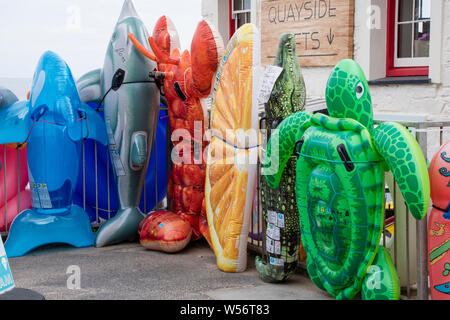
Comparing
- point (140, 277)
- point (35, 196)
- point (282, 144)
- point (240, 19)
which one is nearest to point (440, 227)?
point (282, 144)

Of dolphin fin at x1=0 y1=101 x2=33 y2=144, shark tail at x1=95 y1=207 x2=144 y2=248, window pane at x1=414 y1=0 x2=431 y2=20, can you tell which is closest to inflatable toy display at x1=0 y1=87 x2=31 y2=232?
dolphin fin at x1=0 y1=101 x2=33 y2=144

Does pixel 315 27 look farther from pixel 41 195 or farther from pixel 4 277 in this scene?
pixel 4 277

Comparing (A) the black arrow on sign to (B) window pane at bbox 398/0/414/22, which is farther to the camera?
(A) the black arrow on sign

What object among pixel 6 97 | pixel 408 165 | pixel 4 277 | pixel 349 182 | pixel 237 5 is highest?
pixel 237 5

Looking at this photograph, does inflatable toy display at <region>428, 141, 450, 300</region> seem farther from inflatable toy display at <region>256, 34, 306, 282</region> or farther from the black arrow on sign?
the black arrow on sign

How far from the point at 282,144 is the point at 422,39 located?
2.70 metres

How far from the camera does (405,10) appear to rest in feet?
18.6

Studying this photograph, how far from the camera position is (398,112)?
5.47 metres

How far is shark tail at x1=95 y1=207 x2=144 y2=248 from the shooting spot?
4891mm

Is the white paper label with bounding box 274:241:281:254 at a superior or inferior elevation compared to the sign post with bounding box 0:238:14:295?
inferior

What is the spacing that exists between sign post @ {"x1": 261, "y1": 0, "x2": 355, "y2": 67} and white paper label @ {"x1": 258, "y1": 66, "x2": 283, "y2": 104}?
2249 mm

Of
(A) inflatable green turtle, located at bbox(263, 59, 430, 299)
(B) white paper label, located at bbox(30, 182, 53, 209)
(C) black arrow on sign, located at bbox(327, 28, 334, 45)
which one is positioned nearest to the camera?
(A) inflatable green turtle, located at bbox(263, 59, 430, 299)
